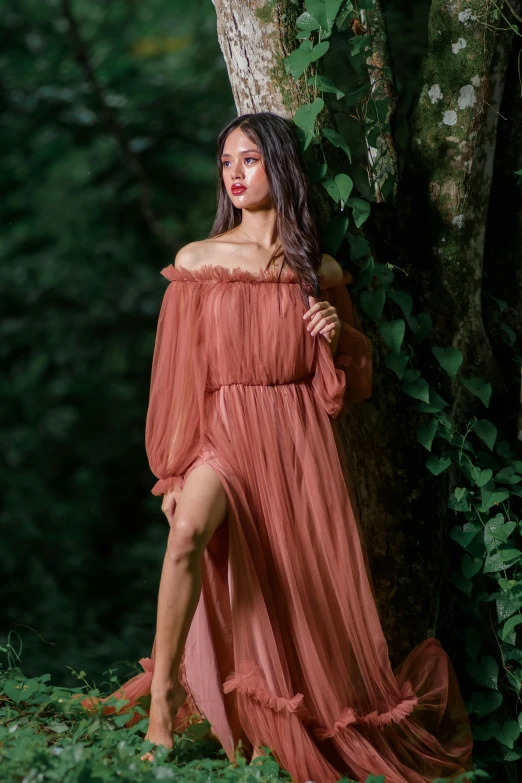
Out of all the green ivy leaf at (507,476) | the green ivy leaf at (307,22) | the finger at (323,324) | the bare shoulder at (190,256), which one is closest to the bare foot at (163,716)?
the finger at (323,324)

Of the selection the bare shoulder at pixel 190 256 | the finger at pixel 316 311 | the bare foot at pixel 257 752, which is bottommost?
the bare foot at pixel 257 752

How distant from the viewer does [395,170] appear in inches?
120

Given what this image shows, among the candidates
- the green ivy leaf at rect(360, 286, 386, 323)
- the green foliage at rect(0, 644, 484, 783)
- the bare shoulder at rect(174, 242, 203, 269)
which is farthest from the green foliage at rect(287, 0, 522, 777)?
the bare shoulder at rect(174, 242, 203, 269)

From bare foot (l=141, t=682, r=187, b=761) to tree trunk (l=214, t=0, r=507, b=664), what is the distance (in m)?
0.72

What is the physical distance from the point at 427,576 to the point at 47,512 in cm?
252

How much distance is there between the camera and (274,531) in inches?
94.7

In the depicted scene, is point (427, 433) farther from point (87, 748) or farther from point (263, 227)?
point (87, 748)

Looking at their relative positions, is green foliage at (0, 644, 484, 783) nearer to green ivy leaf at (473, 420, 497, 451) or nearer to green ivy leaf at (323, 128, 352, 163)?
green ivy leaf at (473, 420, 497, 451)

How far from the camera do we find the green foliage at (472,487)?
275 cm

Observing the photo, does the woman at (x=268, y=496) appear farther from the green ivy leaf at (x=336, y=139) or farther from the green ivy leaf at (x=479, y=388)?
the green ivy leaf at (x=479, y=388)

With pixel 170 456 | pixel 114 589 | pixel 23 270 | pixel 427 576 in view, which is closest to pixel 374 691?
pixel 427 576

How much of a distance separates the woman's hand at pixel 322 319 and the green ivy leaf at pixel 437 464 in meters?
0.58

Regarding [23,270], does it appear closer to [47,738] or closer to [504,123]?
[504,123]

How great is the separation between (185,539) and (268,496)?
0.84 feet
